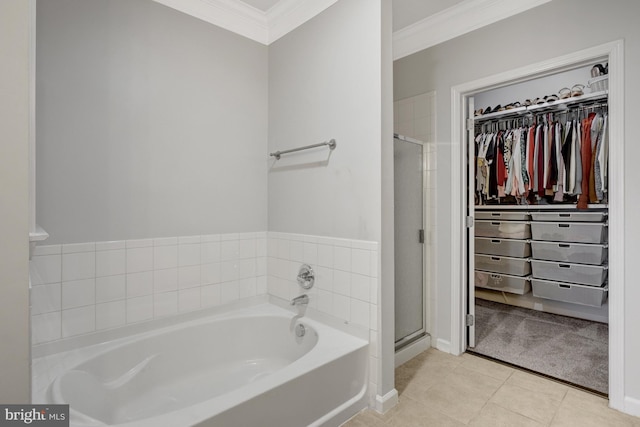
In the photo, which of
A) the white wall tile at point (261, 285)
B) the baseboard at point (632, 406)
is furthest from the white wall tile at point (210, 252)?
the baseboard at point (632, 406)

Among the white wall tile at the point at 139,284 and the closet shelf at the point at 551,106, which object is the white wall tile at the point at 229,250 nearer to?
the white wall tile at the point at 139,284

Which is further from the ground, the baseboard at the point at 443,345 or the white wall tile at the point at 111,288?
the white wall tile at the point at 111,288

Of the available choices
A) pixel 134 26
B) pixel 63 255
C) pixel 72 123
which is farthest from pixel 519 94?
pixel 63 255

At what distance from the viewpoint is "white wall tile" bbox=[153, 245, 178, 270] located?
204 centimetres

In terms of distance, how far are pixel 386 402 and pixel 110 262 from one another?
1724 mm

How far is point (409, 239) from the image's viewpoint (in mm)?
2518

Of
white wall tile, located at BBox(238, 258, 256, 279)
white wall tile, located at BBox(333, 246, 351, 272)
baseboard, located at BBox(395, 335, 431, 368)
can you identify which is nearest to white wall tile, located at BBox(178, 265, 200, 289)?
white wall tile, located at BBox(238, 258, 256, 279)

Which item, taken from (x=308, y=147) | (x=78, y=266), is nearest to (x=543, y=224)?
(x=308, y=147)

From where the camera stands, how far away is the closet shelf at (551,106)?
282 centimetres

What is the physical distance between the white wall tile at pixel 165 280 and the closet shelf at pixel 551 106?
9.55 feet

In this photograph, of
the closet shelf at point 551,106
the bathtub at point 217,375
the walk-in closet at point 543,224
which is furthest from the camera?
the closet shelf at point 551,106

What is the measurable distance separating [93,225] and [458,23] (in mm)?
2766

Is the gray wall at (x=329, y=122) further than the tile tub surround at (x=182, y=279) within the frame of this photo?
Yes

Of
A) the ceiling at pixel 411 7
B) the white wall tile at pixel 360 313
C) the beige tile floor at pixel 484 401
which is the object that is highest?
the ceiling at pixel 411 7
